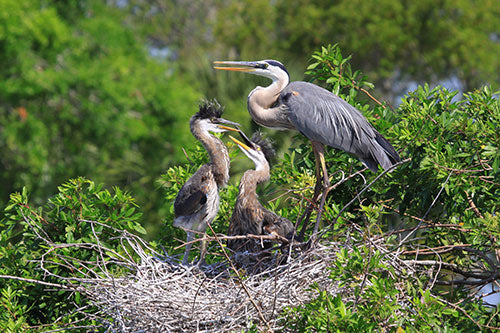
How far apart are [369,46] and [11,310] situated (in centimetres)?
1514

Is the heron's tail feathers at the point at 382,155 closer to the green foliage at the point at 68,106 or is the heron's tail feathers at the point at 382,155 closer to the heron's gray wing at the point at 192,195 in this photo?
the heron's gray wing at the point at 192,195

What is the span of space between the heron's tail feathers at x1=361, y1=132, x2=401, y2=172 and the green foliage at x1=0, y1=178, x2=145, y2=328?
1.72 m

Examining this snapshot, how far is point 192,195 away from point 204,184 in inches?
5.1

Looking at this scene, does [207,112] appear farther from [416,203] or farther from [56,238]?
[416,203]

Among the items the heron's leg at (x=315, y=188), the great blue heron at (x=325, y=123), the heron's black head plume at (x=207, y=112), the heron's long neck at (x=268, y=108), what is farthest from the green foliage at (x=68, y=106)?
the heron's leg at (x=315, y=188)

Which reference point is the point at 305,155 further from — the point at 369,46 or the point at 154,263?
the point at 369,46

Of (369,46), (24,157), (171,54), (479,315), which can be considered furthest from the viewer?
(171,54)

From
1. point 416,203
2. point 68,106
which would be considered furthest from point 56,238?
point 68,106

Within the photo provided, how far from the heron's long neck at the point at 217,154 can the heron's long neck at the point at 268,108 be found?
0.38m

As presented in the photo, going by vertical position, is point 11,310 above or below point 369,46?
above

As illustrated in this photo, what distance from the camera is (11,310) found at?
5363 mm

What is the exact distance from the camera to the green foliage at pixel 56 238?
5.54 meters

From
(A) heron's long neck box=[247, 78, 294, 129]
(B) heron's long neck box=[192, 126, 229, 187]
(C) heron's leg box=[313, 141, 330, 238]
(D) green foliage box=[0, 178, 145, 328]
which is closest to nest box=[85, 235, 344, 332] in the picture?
(C) heron's leg box=[313, 141, 330, 238]

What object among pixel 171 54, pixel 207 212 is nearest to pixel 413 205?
pixel 207 212
